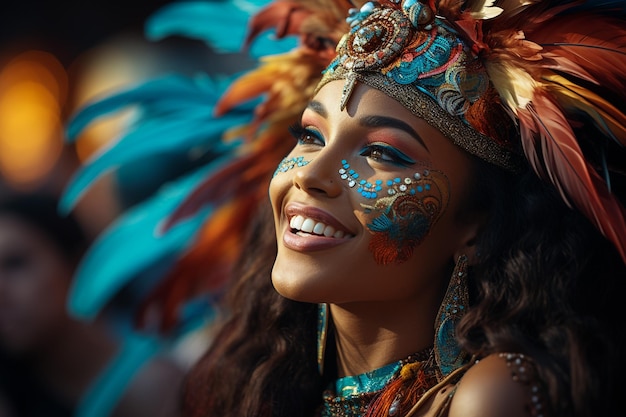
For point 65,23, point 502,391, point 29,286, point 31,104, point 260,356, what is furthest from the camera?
point 31,104

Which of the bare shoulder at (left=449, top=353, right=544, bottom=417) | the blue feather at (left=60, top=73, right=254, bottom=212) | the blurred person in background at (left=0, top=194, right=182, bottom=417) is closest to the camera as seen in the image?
the bare shoulder at (left=449, top=353, right=544, bottom=417)

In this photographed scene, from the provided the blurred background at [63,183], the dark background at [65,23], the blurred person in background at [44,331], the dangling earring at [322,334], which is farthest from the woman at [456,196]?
the dark background at [65,23]

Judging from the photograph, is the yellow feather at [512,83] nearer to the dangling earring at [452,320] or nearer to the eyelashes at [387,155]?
the eyelashes at [387,155]

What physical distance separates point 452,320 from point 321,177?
46 cm

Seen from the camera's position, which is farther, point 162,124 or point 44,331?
point 44,331

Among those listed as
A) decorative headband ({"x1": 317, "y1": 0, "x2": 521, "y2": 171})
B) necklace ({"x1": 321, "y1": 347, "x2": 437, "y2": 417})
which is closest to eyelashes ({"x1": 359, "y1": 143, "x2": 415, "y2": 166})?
decorative headband ({"x1": 317, "y1": 0, "x2": 521, "y2": 171})

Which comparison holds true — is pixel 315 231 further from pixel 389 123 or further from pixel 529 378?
pixel 529 378

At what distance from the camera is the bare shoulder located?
5.53ft

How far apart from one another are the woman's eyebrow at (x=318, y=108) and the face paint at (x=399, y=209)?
0.53 feet

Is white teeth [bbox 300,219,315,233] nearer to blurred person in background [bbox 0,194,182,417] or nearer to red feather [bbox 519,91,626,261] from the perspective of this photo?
red feather [bbox 519,91,626,261]

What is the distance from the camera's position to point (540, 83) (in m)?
1.89

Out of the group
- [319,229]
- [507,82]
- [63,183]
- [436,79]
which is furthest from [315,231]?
[63,183]

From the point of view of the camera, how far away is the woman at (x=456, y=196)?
1.87 m

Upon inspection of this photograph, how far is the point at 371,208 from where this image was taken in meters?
1.91
